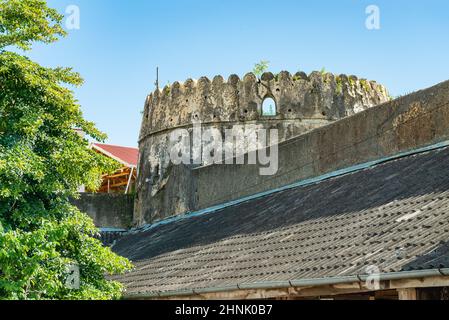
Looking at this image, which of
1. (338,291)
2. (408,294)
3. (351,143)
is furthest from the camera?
(351,143)

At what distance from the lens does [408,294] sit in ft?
30.2

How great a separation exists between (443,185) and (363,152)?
3780 mm

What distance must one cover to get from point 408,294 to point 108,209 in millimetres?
16293

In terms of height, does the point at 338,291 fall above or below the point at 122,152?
below

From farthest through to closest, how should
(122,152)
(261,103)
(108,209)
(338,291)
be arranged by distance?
(122,152) → (108,209) → (261,103) → (338,291)

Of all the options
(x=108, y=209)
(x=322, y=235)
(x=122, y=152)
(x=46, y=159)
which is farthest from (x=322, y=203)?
(x=122, y=152)

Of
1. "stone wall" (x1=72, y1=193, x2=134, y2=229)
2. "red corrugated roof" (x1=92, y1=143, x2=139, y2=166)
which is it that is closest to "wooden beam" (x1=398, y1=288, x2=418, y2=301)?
"stone wall" (x1=72, y1=193, x2=134, y2=229)

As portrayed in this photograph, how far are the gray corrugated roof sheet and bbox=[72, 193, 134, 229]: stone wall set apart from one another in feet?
22.4

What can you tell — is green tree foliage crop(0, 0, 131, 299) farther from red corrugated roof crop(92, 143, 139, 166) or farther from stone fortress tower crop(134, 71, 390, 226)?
red corrugated roof crop(92, 143, 139, 166)

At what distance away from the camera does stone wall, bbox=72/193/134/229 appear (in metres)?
24.3

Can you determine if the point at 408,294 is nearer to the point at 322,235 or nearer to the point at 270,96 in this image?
the point at 322,235

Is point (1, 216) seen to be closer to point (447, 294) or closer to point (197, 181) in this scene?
point (447, 294)

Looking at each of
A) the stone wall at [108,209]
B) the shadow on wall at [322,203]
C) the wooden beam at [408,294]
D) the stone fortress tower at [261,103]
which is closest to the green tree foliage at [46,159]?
the shadow on wall at [322,203]

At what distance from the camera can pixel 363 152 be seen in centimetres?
1541
